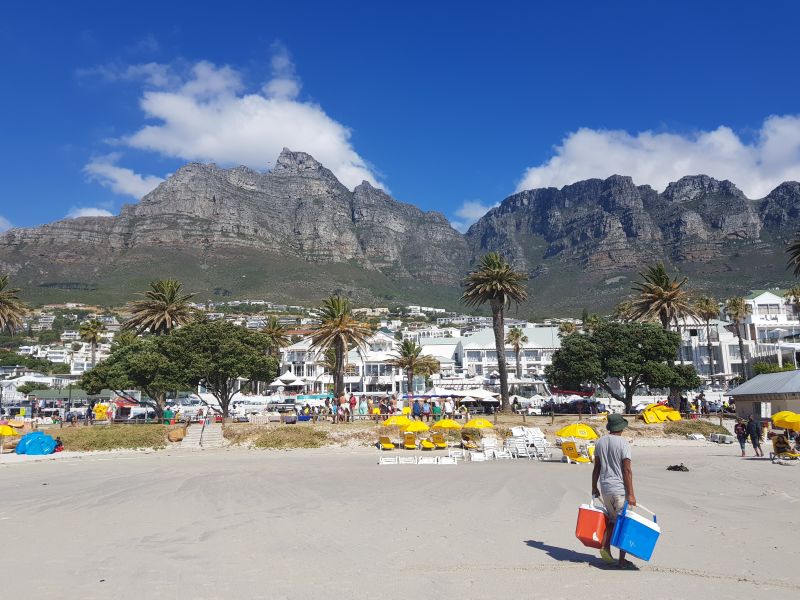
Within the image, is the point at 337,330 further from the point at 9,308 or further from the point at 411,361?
the point at 9,308

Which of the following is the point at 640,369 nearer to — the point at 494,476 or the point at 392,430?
the point at 392,430

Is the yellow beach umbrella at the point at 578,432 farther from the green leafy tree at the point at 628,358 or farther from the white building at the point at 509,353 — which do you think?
the white building at the point at 509,353

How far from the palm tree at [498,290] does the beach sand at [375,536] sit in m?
27.5

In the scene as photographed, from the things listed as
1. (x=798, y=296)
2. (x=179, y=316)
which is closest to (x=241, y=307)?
(x=179, y=316)

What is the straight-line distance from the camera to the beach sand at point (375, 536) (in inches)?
267

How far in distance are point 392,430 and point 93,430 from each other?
1544cm

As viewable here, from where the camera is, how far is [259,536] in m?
9.57

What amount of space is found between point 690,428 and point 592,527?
99.2ft

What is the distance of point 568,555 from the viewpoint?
816cm

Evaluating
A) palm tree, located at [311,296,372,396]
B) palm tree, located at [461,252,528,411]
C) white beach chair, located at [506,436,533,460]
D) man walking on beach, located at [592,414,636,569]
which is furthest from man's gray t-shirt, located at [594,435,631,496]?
palm tree, located at [311,296,372,396]

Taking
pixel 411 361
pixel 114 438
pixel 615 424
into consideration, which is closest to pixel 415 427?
pixel 114 438

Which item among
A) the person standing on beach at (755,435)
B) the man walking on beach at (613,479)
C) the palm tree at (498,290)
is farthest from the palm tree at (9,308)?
the man walking on beach at (613,479)

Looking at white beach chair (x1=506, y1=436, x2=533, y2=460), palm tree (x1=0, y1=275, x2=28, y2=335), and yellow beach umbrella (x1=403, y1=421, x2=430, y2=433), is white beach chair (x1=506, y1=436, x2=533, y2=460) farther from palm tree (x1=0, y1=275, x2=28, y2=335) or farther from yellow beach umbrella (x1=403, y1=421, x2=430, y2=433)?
palm tree (x1=0, y1=275, x2=28, y2=335)

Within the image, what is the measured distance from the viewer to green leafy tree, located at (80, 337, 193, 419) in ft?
137
